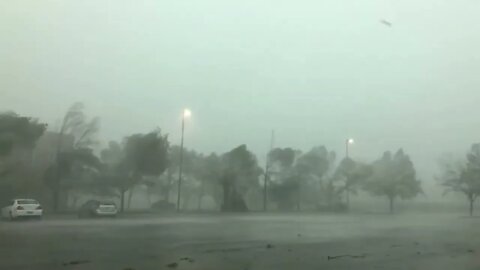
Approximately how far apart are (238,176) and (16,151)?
3.01 meters

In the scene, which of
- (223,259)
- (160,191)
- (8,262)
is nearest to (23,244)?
(8,262)

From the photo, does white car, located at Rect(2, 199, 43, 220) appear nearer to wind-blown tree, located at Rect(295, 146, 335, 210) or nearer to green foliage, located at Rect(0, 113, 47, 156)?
green foliage, located at Rect(0, 113, 47, 156)

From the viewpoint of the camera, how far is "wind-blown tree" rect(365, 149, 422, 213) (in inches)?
358

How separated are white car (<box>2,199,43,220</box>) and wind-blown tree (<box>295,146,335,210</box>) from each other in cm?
376

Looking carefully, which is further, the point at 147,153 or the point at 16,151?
the point at 147,153

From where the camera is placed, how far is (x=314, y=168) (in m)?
8.59

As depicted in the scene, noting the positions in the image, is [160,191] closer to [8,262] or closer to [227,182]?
[227,182]

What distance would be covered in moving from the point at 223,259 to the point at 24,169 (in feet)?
8.53

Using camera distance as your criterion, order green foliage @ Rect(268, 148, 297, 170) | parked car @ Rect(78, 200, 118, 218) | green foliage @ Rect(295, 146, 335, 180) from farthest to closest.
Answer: green foliage @ Rect(295, 146, 335, 180) → green foliage @ Rect(268, 148, 297, 170) → parked car @ Rect(78, 200, 118, 218)

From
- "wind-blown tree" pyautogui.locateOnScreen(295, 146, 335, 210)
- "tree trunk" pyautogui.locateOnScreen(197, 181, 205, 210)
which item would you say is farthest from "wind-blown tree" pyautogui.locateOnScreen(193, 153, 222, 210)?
"wind-blown tree" pyautogui.locateOnScreen(295, 146, 335, 210)

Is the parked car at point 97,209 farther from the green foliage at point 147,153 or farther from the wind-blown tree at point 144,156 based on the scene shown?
the green foliage at point 147,153

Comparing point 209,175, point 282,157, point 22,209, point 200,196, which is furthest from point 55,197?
point 282,157

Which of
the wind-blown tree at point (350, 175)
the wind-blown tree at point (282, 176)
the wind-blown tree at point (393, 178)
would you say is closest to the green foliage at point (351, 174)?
the wind-blown tree at point (350, 175)

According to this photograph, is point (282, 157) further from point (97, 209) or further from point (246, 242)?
point (97, 209)
